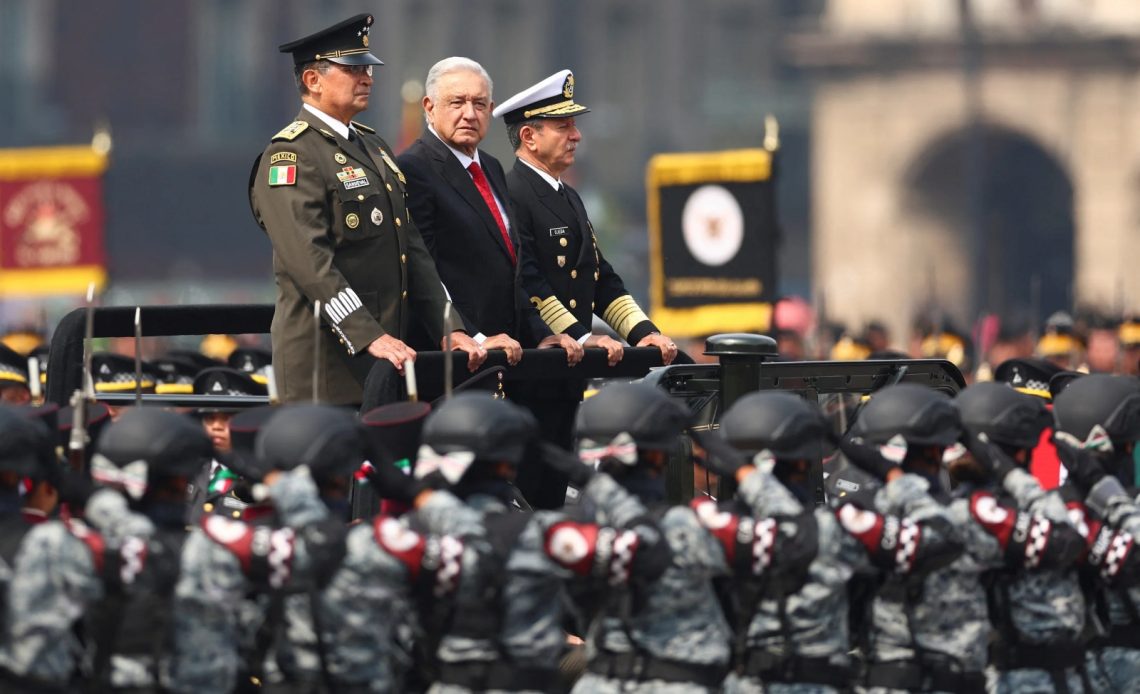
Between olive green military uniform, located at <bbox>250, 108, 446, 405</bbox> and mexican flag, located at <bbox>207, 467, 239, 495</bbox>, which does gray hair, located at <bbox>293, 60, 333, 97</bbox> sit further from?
mexican flag, located at <bbox>207, 467, 239, 495</bbox>

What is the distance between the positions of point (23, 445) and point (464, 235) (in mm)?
2591

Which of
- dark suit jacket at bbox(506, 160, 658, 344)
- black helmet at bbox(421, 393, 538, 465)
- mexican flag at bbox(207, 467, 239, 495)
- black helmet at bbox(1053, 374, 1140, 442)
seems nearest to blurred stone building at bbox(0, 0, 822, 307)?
mexican flag at bbox(207, 467, 239, 495)

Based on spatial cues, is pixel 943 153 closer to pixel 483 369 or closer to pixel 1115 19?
pixel 1115 19

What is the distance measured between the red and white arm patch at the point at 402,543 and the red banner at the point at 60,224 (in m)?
11.9

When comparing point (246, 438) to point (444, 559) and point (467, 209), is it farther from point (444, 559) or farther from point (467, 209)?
point (467, 209)

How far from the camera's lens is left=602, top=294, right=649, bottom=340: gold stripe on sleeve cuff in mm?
9953

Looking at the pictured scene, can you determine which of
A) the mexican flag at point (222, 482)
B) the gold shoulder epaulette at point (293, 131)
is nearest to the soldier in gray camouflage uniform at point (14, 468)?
the gold shoulder epaulette at point (293, 131)

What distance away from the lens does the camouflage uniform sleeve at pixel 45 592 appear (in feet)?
22.7

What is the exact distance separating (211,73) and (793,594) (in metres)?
54.5

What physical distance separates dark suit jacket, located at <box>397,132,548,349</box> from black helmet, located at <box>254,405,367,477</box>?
199 cm

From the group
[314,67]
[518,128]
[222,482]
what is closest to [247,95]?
[222,482]

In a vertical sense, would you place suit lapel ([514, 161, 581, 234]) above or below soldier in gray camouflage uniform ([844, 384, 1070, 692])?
above

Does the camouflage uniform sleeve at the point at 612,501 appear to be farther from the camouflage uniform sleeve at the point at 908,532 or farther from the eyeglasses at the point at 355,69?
the eyeglasses at the point at 355,69

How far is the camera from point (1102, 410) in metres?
8.74
